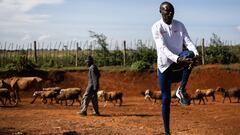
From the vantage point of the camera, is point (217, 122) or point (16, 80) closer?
point (217, 122)

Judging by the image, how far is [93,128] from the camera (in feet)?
42.8

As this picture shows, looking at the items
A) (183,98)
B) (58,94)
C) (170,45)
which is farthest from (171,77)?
(58,94)

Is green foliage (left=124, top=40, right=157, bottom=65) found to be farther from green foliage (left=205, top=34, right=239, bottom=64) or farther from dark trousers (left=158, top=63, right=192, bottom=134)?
dark trousers (left=158, top=63, right=192, bottom=134)

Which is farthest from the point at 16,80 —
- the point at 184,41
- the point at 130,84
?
the point at 184,41

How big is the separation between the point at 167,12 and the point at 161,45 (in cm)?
61

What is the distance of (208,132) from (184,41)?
17.2ft

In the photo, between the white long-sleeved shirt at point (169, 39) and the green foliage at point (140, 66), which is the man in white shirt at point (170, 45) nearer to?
the white long-sleeved shirt at point (169, 39)

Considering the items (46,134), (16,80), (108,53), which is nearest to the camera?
(46,134)

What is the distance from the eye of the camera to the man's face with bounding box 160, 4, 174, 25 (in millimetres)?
7820

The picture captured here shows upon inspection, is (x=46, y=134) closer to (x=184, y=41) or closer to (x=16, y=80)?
(x=184, y=41)

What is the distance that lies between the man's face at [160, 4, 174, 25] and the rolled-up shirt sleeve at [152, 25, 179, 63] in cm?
23

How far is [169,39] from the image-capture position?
7.83 metres

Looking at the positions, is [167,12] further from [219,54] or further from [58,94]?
[219,54]

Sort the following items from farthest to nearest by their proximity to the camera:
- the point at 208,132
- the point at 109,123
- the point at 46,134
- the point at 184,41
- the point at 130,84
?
the point at 130,84
the point at 109,123
the point at 208,132
the point at 46,134
the point at 184,41
